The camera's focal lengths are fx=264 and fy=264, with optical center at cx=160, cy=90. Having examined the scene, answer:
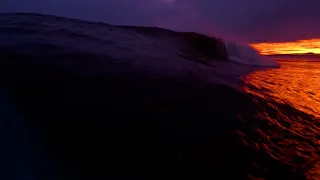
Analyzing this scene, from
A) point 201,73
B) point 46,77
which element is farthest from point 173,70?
point 46,77

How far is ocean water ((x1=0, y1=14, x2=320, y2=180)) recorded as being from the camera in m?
1.93

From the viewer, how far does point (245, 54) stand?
28.9 feet

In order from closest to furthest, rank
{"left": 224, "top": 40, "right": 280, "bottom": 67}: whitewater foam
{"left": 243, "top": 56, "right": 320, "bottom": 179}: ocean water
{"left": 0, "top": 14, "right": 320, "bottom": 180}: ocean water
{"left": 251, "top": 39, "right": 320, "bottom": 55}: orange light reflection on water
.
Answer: {"left": 0, "top": 14, "right": 320, "bottom": 180}: ocean water, {"left": 243, "top": 56, "right": 320, "bottom": 179}: ocean water, {"left": 224, "top": 40, "right": 280, "bottom": 67}: whitewater foam, {"left": 251, "top": 39, "right": 320, "bottom": 55}: orange light reflection on water

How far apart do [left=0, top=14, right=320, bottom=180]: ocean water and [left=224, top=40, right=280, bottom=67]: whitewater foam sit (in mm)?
4488

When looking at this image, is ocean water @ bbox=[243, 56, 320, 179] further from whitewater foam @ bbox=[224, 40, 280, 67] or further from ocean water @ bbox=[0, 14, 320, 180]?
whitewater foam @ bbox=[224, 40, 280, 67]

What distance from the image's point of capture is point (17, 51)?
3.65 metres

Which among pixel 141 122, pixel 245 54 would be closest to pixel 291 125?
pixel 141 122

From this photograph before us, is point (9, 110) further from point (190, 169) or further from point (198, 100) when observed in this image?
point (198, 100)

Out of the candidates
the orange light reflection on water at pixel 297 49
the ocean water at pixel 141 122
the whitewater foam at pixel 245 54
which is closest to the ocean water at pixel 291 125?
the ocean water at pixel 141 122

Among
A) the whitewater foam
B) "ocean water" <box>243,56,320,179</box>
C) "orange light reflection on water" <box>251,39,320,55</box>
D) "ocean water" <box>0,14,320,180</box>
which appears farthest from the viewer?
"orange light reflection on water" <box>251,39,320,55</box>

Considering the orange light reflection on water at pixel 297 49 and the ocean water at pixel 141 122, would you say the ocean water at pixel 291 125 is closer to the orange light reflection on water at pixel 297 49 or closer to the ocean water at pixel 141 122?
the ocean water at pixel 141 122

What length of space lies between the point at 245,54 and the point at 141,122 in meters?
7.27

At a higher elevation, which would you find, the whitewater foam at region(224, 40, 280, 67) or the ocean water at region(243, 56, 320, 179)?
the whitewater foam at region(224, 40, 280, 67)

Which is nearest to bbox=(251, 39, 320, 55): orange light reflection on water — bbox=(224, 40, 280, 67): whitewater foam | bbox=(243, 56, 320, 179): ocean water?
bbox=(224, 40, 280, 67): whitewater foam
